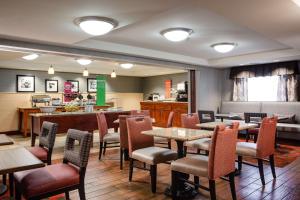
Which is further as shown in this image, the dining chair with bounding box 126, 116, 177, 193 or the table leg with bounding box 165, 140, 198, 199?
the dining chair with bounding box 126, 116, 177, 193

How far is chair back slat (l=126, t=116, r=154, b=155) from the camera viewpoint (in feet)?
10.9

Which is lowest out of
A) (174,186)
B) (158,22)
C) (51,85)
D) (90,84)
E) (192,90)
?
(174,186)

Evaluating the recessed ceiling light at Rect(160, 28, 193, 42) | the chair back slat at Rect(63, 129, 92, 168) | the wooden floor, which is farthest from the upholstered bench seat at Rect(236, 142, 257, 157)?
the chair back slat at Rect(63, 129, 92, 168)

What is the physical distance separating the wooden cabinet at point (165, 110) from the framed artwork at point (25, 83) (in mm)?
3978

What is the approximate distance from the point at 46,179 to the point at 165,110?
22.0ft

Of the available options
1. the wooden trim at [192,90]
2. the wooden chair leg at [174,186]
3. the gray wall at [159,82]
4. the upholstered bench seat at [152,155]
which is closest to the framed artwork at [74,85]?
the gray wall at [159,82]

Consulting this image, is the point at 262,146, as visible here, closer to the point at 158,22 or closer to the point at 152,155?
the point at 152,155

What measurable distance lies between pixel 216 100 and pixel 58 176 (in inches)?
253

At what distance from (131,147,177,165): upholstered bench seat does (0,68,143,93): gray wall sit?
627 cm

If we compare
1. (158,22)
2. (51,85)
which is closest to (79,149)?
(158,22)

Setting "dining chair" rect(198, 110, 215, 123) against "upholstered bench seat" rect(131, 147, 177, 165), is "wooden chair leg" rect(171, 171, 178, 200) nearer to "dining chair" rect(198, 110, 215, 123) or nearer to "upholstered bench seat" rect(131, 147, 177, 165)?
"upholstered bench seat" rect(131, 147, 177, 165)

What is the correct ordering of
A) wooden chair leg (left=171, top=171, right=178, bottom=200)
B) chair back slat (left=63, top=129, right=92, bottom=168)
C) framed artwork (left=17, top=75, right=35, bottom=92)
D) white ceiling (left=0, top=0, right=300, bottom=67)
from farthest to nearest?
1. framed artwork (left=17, top=75, right=35, bottom=92)
2. wooden chair leg (left=171, top=171, right=178, bottom=200)
3. white ceiling (left=0, top=0, right=300, bottom=67)
4. chair back slat (left=63, top=129, right=92, bottom=168)

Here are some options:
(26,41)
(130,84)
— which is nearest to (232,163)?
(26,41)

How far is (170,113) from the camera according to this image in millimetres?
4820
